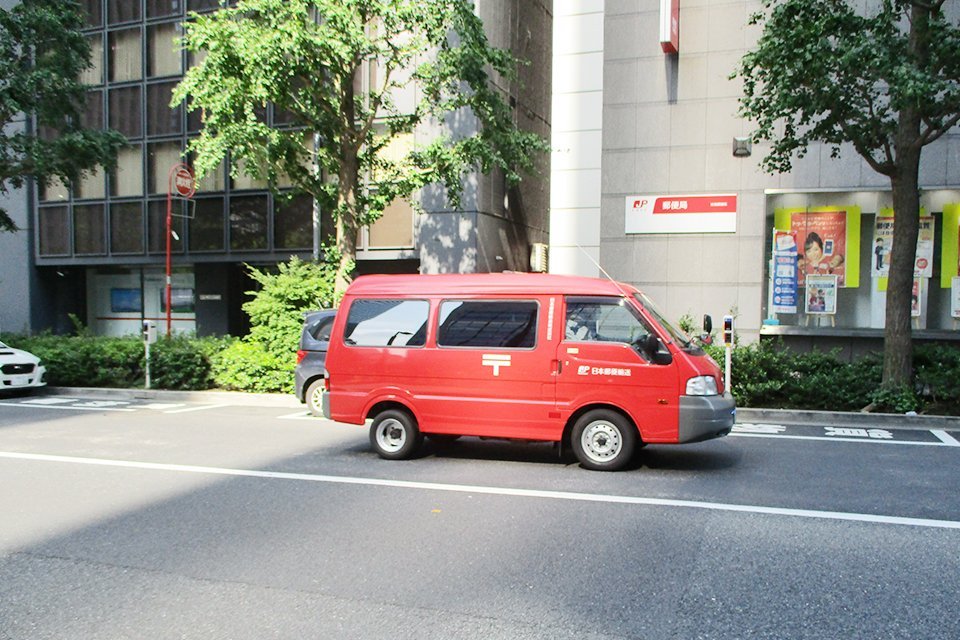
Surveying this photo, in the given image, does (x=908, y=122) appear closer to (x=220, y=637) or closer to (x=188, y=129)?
(x=220, y=637)

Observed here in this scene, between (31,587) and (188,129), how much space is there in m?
18.8

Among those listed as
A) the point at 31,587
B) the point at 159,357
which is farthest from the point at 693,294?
the point at 31,587

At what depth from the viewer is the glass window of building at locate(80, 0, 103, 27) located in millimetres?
22891

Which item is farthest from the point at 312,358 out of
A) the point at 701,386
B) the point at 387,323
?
the point at 701,386

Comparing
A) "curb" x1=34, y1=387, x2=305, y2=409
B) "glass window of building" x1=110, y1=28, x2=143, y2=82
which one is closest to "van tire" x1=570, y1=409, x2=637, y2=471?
"curb" x1=34, y1=387, x2=305, y2=409

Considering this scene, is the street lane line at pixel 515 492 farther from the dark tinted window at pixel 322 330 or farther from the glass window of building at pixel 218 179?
the glass window of building at pixel 218 179

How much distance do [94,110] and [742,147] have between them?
18.1 meters

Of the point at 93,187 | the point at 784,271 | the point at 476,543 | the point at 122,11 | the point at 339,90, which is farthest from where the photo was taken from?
the point at 93,187

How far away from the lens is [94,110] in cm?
2309

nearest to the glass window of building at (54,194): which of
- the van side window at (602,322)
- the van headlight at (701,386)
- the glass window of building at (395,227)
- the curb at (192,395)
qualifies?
the curb at (192,395)

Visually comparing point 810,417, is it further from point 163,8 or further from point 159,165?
point 163,8

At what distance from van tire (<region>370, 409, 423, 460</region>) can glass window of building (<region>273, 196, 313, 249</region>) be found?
40.1ft

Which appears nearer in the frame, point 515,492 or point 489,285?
point 515,492

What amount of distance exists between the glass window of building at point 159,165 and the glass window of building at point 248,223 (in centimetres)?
244
